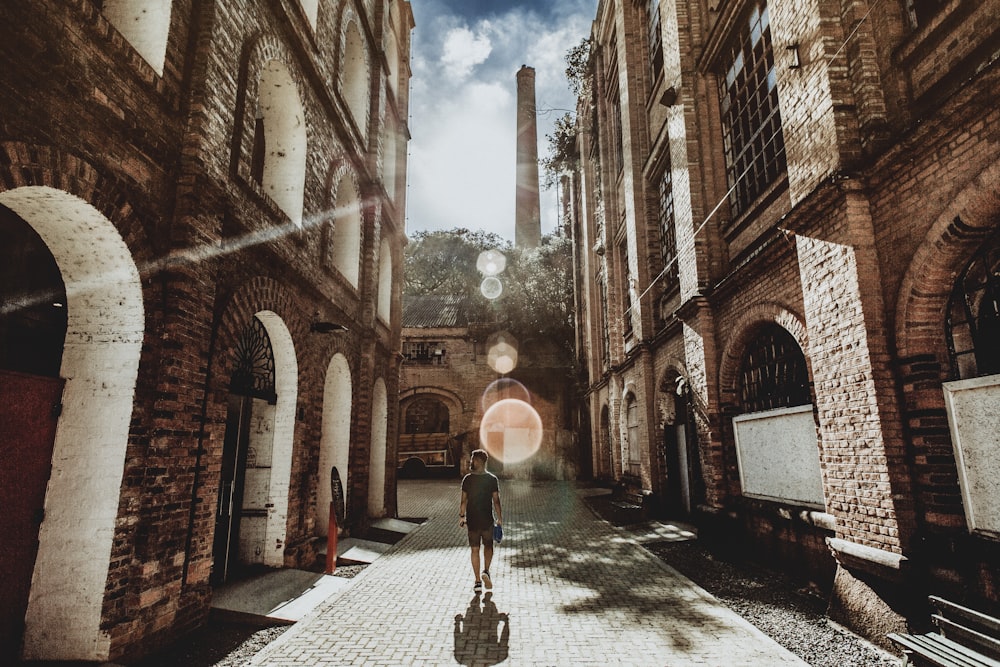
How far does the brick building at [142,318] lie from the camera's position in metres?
3.44

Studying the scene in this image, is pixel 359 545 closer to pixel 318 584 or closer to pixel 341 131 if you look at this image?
pixel 318 584

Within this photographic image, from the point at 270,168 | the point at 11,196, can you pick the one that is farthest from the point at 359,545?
the point at 11,196

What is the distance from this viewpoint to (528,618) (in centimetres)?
501

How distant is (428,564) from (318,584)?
1789 mm

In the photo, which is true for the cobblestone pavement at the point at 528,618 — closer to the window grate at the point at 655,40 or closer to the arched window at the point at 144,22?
the arched window at the point at 144,22

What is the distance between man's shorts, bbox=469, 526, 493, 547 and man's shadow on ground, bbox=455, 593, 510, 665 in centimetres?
65

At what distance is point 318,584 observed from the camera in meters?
6.04

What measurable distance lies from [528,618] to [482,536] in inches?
51.0

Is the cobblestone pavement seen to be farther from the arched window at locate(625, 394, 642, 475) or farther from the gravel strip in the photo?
the arched window at locate(625, 394, 642, 475)

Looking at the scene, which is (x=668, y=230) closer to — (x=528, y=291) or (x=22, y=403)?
(x=22, y=403)

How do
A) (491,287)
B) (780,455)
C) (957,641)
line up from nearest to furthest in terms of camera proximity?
A: (957,641) < (780,455) < (491,287)

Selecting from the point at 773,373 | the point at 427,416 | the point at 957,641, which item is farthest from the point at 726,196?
the point at 427,416

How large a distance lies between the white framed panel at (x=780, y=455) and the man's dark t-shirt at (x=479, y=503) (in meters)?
3.64

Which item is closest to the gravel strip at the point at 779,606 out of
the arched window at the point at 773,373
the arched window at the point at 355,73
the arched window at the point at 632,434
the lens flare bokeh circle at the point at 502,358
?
the arched window at the point at 773,373
